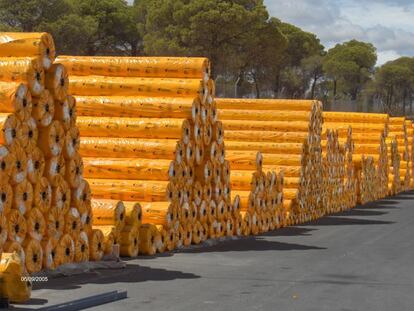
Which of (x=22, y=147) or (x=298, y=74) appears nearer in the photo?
(x=22, y=147)

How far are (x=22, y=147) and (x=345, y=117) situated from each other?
79.8ft

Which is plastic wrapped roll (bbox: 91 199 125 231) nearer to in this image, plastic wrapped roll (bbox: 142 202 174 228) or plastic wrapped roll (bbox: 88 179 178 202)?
plastic wrapped roll (bbox: 88 179 178 202)

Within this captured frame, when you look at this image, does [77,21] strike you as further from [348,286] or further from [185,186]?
[348,286]

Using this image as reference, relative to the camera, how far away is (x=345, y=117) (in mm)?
33875

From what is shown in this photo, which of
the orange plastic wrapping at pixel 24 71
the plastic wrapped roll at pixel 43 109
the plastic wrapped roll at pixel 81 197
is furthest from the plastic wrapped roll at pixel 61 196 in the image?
the orange plastic wrapping at pixel 24 71

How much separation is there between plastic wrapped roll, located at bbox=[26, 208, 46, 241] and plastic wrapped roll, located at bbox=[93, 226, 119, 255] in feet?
5.66

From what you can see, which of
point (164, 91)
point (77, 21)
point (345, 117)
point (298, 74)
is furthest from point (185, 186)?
point (298, 74)

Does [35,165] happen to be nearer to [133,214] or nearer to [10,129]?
[10,129]

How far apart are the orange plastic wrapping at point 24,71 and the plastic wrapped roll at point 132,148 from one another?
13.9 ft

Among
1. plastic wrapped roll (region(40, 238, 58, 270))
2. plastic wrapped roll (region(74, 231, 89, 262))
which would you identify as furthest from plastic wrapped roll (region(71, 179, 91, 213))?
plastic wrapped roll (region(40, 238, 58, 270))

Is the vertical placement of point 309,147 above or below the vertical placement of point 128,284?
above

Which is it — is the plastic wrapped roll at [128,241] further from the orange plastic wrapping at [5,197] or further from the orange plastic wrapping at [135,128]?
the orange plastic wrapping at [5,197]

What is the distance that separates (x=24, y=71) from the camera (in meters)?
11.1

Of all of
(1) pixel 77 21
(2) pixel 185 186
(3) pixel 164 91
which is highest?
(1) pixel 77 21
